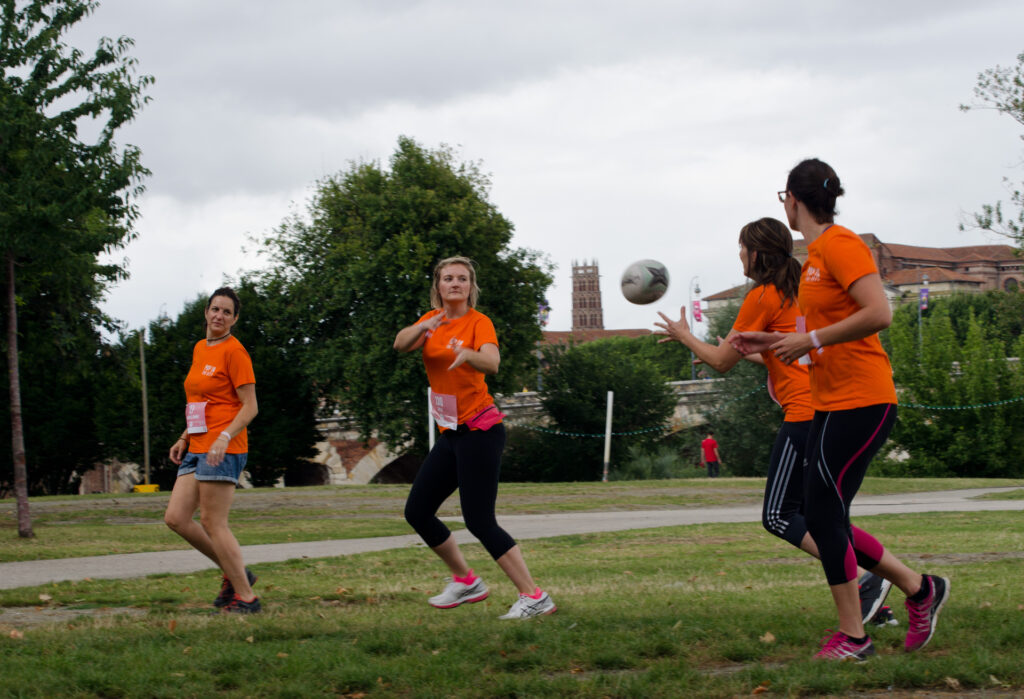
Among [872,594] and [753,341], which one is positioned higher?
[753,341]

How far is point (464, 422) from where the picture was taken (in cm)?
628

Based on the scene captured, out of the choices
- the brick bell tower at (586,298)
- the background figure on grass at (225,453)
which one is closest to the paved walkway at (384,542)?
the background figure on grass at (225,453)

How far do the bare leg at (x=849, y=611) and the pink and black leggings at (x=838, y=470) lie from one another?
0.04 m

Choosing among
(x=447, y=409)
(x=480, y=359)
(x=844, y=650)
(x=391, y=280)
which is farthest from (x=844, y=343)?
(x=391, y=280)

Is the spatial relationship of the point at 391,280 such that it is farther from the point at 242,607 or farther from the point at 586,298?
the point at 586,298

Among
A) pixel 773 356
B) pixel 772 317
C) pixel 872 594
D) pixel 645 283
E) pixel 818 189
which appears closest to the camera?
pixel 818 189

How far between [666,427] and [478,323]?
44.1 m

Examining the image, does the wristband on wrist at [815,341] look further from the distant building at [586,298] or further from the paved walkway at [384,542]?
the distant building at [586,298]

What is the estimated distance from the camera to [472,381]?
6.27 meters

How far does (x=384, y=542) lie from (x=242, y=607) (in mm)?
6166

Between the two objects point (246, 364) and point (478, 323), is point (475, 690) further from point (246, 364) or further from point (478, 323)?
point (246, 364)

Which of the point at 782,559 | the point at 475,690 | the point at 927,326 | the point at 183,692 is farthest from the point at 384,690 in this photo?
the point at 927,326

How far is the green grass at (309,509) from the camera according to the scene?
45.1 ft

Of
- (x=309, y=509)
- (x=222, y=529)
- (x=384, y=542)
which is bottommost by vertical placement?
(x=309, y=509)
